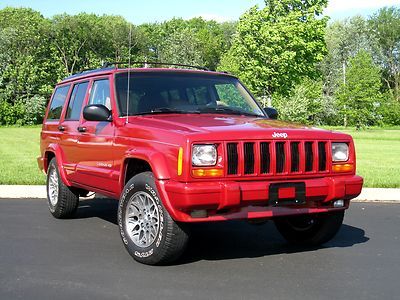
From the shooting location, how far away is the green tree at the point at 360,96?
180 ft

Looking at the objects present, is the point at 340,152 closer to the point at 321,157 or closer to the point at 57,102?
the point at 321,157

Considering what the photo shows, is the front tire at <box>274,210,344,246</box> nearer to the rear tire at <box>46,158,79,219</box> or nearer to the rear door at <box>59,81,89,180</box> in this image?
the rear door at <box>59,81,89,180</box>

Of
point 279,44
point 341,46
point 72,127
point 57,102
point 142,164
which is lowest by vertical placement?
point 142,164

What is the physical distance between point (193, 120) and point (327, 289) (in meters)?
2.12

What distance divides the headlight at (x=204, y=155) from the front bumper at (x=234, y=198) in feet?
0.59

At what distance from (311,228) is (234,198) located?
176 centimetres

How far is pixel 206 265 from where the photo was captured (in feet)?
18.3

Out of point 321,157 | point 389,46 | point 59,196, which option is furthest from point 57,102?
point 389,46

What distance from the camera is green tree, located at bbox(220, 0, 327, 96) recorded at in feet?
143

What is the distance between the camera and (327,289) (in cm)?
479

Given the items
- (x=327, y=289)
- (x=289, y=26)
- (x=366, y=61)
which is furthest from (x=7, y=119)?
(x=327, y=289)

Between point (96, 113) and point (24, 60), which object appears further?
point (24, 60)

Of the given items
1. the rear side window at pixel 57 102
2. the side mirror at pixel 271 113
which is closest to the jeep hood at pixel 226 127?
the side mirror at pixel 271 113

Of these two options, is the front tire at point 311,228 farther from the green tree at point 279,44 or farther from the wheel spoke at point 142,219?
the green tree at point 279,44
